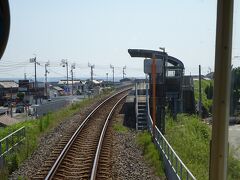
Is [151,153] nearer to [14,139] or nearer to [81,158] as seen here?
[81,158]

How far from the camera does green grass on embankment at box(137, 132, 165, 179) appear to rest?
35.9 feet

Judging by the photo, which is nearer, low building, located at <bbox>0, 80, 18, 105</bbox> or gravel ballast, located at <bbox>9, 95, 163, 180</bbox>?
gravel ballast, located at <bbox>9, 95, 163, 180</bbox>

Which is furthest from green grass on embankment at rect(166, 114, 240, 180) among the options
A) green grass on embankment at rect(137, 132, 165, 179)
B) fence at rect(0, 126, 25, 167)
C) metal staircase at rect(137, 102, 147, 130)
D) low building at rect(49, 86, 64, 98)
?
low building at rect(49, 86, 64, 98)

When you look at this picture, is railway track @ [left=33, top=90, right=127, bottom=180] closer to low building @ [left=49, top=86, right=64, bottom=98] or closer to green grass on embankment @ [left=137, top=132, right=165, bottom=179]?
green grass on embankment @ [left=137, top=132, right=165, bottom=179]

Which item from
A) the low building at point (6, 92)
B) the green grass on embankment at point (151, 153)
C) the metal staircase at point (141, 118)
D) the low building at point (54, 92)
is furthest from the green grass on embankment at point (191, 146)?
the low building at point (6, 92)

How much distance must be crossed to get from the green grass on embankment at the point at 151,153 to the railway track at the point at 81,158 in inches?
48.7

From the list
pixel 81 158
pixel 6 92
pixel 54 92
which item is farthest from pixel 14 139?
pixel 6 92

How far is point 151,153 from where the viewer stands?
12703 mm

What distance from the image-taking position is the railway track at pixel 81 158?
10.7 m

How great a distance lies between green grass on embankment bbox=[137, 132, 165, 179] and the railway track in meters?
1.24

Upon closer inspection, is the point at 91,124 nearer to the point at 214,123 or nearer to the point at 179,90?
the point at 179,90

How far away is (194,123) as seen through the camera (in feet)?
68.2

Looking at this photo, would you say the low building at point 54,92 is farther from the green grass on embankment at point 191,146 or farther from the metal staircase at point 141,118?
the green grass on embankment at point 191,146

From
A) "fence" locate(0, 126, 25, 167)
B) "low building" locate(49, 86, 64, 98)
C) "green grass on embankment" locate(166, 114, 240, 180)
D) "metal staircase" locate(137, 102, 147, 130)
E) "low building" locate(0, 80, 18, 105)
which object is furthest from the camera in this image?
"low building" locate(0, 80, 18, 105)
